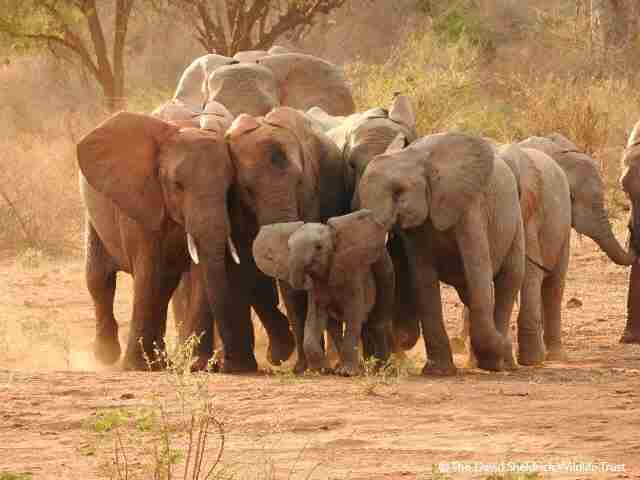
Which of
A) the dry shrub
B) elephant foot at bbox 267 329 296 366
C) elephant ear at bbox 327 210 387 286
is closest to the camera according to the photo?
elephant ear at bbox 327 210 387 286

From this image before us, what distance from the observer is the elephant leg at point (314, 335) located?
26.5 feet

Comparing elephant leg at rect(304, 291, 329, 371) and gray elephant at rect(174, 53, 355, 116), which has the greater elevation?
gray elephant at rect(174, 53, 355, 116)

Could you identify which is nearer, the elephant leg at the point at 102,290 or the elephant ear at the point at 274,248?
the elephant ear at the point at 274,248

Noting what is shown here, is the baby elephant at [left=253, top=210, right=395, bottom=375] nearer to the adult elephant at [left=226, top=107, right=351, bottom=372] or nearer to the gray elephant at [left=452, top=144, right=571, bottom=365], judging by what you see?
the adult elephant at [left=226, top=107, right=351, bottom=372]

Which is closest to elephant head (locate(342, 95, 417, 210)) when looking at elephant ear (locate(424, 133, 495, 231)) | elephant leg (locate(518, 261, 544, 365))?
elephant ear (locate(424, 133, 495, 231))

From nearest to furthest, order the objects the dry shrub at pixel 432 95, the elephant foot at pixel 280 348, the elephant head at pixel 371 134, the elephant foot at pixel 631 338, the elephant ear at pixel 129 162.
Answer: the elephant ear at pixel 129 162
the elephant head at pixel 371 134
the elephant foot at pixel 280 348
the elephant foot at pixel 631 338
the dry shrub at pixel 432 95

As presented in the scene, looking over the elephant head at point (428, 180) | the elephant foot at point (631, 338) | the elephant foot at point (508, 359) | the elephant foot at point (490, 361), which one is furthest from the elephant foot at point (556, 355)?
the elephant head at point (428, 180)

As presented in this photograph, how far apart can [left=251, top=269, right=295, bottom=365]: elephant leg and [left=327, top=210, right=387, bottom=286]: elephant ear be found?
1159 mm

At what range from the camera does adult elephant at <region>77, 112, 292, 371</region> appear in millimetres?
8383

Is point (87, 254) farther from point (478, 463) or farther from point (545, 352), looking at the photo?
point (478, 463)

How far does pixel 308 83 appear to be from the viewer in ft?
38.3

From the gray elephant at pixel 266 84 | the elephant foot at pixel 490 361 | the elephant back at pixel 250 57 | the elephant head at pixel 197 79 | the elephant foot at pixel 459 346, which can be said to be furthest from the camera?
the elephant back at pixel 250 57

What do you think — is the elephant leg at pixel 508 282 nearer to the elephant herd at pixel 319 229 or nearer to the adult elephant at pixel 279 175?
the elephant herd at pixel 319 229

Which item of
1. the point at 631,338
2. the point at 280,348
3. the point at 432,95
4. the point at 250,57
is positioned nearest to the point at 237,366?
the point at 280,348
